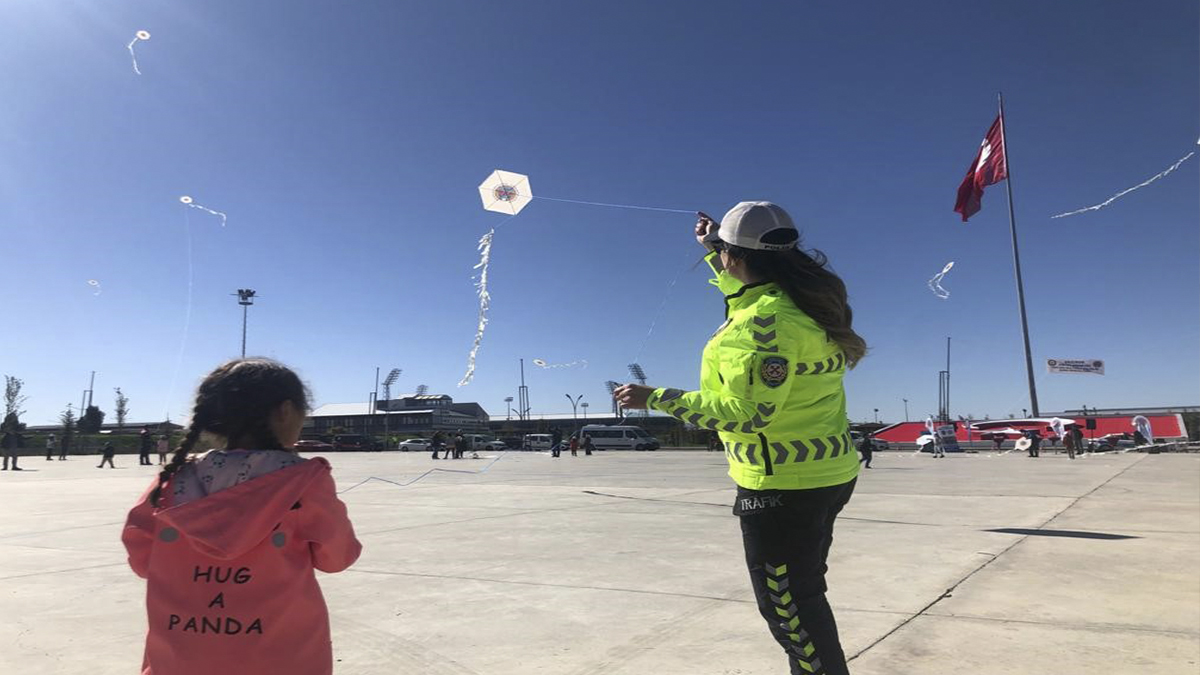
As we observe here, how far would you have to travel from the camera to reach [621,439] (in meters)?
48.3

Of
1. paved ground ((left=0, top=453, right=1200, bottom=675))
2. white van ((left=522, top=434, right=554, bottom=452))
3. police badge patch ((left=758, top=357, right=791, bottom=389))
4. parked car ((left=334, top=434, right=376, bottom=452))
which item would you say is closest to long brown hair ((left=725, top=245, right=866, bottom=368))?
police badge patch ((left=758, top=357, right=791, bottom=389))

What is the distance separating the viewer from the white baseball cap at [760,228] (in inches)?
81.3

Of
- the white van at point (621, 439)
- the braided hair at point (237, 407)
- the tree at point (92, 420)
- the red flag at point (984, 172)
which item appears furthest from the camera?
the tree at point (92, 420)

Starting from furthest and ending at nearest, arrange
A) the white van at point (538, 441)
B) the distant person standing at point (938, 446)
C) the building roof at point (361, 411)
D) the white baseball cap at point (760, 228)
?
the building roof at point (361, 411) < the white van at point (538, 441) < the distant person standing at point (938, 446) < the white baseball cap at point (760, 228)

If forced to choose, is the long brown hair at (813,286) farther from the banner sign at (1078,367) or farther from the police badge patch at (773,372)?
the banner sign at (1078,367)

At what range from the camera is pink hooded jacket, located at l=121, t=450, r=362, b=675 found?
1532 mm

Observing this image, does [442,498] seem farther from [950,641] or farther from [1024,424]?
[1024,424]

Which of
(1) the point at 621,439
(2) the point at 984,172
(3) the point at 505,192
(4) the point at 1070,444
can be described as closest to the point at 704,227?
(3) the point at 505,192

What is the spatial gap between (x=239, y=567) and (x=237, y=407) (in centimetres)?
40

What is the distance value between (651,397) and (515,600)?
2567mm

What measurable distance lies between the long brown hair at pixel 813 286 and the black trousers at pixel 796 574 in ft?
1.52

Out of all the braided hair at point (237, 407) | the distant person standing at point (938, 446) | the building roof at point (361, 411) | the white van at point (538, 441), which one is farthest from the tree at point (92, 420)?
the braided hair at point (237, 407)

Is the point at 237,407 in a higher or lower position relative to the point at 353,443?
higher

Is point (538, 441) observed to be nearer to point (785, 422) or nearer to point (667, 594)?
point (667, 594)
